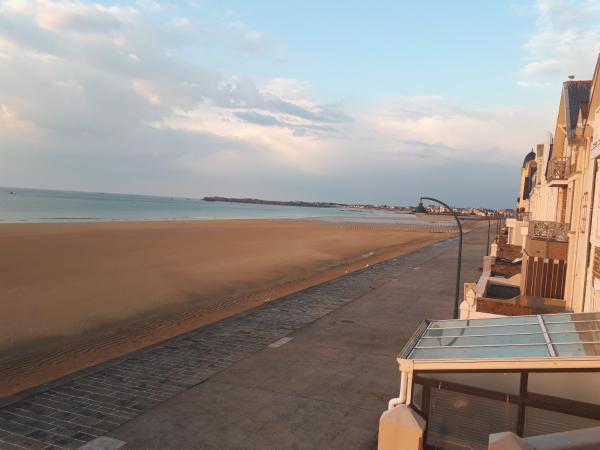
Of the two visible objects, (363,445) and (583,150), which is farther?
(583,150)

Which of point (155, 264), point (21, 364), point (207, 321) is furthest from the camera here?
point (155, 264)

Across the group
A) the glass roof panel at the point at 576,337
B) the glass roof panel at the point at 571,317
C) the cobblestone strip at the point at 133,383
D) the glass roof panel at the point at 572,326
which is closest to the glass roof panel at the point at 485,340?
the glass roof panel at the point at 576,337

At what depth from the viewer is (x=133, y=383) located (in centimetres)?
1035

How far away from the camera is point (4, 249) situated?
3127 centimetres

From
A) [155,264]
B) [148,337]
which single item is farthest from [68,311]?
[155,264]

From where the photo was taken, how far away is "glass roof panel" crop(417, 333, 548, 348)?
6387 millimetres

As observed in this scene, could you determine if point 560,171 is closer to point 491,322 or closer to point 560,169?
point 560,169

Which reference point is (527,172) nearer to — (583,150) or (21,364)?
(583,150)

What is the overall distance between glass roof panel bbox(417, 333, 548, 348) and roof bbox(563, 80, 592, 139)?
12.0m

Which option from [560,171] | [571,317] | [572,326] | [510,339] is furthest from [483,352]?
[560,171]

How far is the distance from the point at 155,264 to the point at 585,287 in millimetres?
23510

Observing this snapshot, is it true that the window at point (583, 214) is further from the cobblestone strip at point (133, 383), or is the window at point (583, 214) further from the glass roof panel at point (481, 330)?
the cobblestone strip at point (133, 383)

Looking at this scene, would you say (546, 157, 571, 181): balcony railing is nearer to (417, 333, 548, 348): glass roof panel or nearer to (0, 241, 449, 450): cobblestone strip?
(0, 241, 449, 450): cobblestone strip

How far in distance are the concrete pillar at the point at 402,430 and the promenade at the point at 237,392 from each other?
248cm
